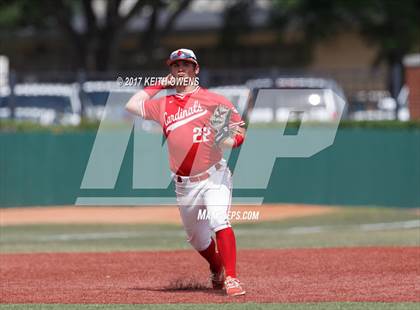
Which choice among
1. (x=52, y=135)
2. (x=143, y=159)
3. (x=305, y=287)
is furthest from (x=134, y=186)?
(x=305, y=287)

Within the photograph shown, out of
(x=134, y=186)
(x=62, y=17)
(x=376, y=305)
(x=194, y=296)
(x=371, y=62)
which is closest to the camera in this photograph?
(x=376, y=305)

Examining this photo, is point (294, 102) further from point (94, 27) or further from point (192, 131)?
point (94, 27)

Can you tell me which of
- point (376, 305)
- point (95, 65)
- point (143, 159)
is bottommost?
point (376, 305)

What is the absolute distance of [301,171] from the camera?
22312 millimetres

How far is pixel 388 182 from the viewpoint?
71.9 feet

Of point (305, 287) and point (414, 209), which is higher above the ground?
point (414, 209)

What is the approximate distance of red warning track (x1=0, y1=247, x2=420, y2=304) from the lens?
9203 mm

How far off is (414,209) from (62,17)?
1729 cm

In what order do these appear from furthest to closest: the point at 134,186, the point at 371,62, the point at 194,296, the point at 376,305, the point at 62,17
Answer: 1. the point at 371,62
2. the point at 62,17
3. the point at 134,186
4. the point at 194,296
5. the point at 376,305

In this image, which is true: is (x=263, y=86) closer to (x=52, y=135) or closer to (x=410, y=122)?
(x=410, y=122)

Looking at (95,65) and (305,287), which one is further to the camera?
(95,65)

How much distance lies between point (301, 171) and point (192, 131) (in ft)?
43.1

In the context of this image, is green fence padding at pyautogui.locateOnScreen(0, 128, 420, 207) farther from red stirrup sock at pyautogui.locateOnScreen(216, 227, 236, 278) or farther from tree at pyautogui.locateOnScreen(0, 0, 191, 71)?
red stirrup sock at pyautogui.locateOnScreen(216, 227, 236, 278)

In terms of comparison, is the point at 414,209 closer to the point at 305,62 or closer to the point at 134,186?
the point at 134,186
